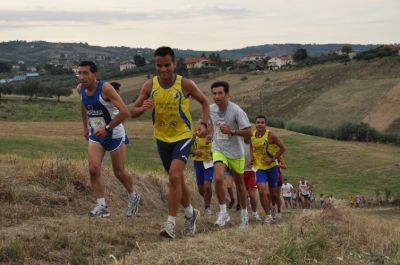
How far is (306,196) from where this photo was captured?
22828 mm

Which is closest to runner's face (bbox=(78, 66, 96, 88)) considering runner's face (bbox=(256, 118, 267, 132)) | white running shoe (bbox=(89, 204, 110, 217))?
white running shoe (bbox=(89, 204, 110, 217))

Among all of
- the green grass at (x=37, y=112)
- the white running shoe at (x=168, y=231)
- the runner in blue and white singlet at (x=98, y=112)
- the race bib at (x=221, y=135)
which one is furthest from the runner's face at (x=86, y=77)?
the green grass at (x=37, y=112)

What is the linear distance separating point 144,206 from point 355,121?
61135mm

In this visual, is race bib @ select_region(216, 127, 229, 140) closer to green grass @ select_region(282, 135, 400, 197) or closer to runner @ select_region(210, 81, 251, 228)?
runner @ select_region(210, 81, 251, 228)

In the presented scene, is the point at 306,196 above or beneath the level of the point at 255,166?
beneath

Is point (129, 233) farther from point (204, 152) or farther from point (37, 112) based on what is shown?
point (37, 112)

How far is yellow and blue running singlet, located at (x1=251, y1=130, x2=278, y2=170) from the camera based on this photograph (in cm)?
1048

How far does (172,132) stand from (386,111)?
68.6m

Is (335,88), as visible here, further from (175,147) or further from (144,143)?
(175,147)

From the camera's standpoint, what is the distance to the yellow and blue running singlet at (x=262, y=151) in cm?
1048

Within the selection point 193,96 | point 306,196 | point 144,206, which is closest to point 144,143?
point 306,196

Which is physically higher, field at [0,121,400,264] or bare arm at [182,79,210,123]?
bare arm at [182,79,210,123]

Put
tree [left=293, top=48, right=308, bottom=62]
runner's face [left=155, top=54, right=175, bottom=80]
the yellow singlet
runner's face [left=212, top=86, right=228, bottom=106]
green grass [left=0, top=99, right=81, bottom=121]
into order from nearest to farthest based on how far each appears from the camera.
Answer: runner's face [left=155, top=54, right=175, bottom=80] → runner's face [left=212, top=86, right=228, bottom=106] → the yellow singlet → green grass [left=0, top=99, right=81, bottom=121] → tree [left=293, top=48, right=308, bottom=62]

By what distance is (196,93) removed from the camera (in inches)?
279
